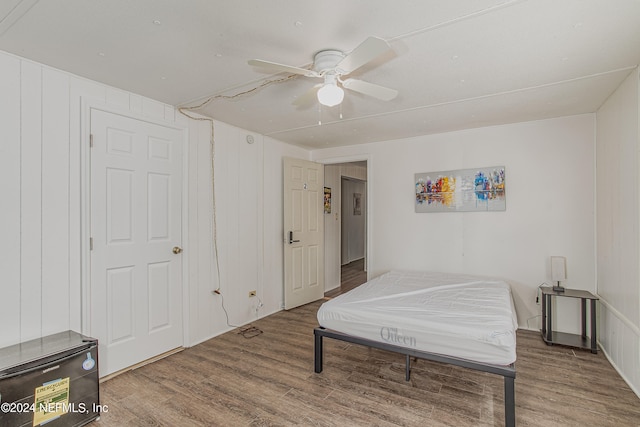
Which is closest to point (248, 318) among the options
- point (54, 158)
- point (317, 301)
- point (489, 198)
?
point (317, 301)

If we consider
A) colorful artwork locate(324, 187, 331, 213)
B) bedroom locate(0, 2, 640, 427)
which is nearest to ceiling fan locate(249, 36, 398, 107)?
bedroom locate(0, 2, 640, 427)

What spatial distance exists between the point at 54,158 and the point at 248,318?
2.60m

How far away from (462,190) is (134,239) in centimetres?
365

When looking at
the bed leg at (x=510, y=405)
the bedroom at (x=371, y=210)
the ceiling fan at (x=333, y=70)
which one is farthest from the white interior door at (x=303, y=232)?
the bed leg at (x=510, y=405)

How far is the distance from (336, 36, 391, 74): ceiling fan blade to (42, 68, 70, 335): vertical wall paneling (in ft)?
6.87

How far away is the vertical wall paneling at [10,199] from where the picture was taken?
2.11 m

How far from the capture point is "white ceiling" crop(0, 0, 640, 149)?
5.43 ft

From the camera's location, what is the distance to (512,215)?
12.3 feet

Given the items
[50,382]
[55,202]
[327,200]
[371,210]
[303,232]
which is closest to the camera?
[50,382]

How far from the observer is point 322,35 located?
1.87 meters

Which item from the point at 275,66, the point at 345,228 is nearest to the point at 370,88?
the point at 275,66

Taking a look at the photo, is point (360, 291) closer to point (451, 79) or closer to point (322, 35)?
point (451, 79)

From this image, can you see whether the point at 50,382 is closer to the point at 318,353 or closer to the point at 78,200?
the point at 78,200

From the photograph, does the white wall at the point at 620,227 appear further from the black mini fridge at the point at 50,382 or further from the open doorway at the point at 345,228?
the black mini fridge at the point at 50,382
